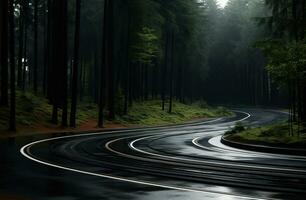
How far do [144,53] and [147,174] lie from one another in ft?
137

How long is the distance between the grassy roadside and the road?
12858mm

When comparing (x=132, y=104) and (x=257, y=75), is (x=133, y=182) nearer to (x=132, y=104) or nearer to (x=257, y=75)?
(x=132, y=104)

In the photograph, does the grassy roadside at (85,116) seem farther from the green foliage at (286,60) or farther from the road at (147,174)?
the green foliage at (286,60)

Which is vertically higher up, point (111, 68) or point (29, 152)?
point (111, 68)

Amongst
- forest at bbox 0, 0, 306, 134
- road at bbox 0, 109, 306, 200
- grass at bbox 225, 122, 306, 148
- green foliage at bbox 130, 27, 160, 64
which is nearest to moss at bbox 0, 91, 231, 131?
forest at bbox 0, 0, 306, 134

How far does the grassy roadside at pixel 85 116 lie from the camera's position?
1375 inches

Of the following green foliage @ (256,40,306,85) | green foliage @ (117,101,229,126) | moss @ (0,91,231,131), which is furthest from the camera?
green foliage @ (117,101,229,126)

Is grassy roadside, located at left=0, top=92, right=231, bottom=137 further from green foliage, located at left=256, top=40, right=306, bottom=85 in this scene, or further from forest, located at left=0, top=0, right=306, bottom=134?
green foliage, located at left=256, top=40, right=306, bottom=85

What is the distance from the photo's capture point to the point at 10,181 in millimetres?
12430

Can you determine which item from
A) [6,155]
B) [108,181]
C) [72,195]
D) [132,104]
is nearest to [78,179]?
[108,181]

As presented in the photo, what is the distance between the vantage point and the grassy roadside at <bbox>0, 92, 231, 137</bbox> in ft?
115

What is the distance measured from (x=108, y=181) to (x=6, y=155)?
7.49 meters

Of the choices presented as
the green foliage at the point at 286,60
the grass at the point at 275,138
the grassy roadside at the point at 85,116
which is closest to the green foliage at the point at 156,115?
the grassy roadside at the point at 85,116

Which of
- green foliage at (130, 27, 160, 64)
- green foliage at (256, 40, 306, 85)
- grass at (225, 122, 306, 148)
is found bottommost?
grass at (225, 122, 306, 148)
